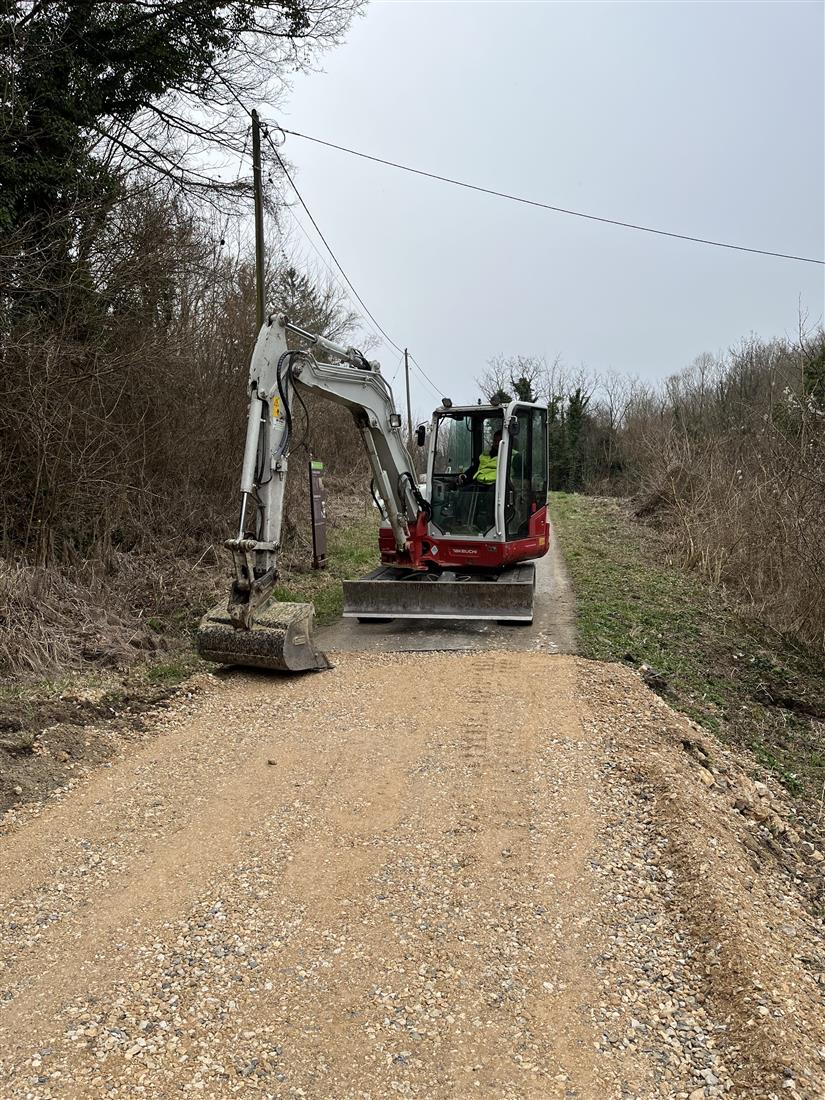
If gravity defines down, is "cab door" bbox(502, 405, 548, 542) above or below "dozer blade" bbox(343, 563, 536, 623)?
above

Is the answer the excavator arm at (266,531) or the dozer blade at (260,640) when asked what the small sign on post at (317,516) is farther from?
the dozer blade at (260,640)

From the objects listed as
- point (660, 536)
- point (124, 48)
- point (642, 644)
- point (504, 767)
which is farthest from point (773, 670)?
point (124, 48)

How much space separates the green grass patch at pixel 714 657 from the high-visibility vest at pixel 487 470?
215 centimetres

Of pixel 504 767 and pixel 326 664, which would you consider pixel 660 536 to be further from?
pixel 504 767

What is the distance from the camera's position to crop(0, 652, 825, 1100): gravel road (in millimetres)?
2930

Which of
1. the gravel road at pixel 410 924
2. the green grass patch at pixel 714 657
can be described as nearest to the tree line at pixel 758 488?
the green grass patch at pixel 714 657

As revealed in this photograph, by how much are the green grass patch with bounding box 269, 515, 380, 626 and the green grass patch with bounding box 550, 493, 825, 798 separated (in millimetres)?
3464

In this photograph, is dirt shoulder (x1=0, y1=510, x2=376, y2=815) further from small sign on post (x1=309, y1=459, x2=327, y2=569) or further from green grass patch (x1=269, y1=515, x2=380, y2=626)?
small sign on post (x1=309, y1=459, x2=327, y2=569)

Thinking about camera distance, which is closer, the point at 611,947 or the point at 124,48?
the point at 611,947

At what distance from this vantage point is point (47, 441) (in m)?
8.73

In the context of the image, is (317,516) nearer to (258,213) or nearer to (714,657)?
(258,213)

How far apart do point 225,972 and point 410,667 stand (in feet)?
15.9

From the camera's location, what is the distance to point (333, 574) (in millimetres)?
13266

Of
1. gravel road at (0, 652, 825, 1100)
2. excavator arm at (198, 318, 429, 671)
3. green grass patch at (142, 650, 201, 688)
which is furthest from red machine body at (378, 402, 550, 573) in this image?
gravel road at (0, 652, 825, 1100)
